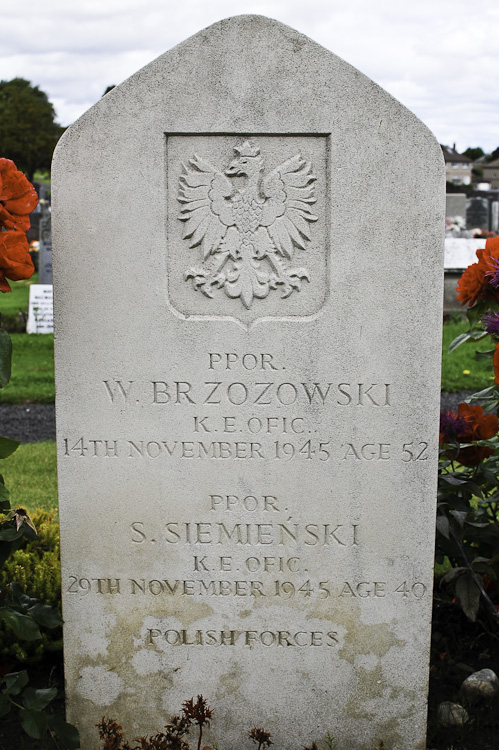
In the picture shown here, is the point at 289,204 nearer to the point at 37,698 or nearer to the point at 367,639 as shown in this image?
the point at 367,639

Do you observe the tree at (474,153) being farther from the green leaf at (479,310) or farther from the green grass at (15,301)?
the green leaf at (479,310)

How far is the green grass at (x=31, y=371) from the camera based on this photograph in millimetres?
8477

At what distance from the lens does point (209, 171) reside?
2.77m

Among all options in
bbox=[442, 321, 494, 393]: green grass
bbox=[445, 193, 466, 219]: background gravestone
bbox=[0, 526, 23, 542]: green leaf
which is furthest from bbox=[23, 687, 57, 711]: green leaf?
bbox=[445, 193, 466, 219]: background gravestone

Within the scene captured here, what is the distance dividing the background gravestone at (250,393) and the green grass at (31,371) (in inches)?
216

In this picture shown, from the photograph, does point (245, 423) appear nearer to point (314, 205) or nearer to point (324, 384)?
point (324, 384)

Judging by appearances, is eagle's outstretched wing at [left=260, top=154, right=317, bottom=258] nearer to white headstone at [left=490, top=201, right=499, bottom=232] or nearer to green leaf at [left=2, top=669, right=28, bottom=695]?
green leaf at [left=2, top=669, right=28, bottom=695]

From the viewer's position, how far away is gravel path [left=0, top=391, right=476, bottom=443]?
290 inches

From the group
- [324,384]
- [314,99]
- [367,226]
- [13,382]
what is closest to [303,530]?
[324,384]

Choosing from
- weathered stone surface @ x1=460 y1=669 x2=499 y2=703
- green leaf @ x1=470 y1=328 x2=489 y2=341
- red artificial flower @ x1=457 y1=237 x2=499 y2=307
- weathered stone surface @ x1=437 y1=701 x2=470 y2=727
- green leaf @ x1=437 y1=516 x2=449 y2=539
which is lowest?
weathered stone surface @ x1=437 y1=701 x2=470 y2=727

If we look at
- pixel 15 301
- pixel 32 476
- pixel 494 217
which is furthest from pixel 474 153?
pixel 32 476

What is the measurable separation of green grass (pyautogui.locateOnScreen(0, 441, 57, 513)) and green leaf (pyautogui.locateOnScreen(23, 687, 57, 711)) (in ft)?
8.59

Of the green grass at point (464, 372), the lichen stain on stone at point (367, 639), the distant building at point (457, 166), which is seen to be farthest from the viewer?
the distant building at point (457, 166)

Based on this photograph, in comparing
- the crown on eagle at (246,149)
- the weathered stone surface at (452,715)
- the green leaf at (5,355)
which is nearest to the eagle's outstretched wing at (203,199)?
the crown on eagle at (246,149)
